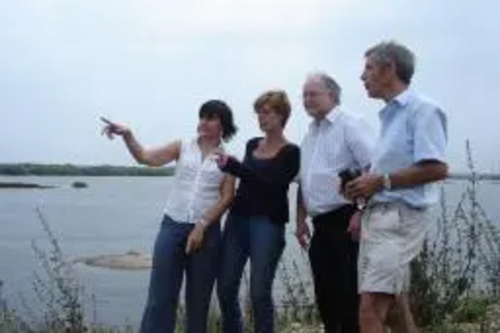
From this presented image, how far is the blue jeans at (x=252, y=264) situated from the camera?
581 cm

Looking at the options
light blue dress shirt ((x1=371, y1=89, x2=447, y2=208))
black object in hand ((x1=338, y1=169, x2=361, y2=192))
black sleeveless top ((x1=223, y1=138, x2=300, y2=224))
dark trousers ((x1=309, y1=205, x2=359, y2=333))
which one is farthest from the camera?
black sleeveless top ((x1=223, y1=138, x2=300, y2=224))

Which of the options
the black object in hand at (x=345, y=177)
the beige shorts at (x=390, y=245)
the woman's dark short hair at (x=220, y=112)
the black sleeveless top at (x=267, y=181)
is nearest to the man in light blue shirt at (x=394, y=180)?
the beige shorts at (x=390, y=245)

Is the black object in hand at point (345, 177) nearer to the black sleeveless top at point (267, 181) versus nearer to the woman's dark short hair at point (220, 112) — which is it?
the black sleeveless top at point (267, 181)

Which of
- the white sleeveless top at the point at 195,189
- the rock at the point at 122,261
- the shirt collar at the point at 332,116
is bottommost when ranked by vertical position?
the rock at the point at 122,261

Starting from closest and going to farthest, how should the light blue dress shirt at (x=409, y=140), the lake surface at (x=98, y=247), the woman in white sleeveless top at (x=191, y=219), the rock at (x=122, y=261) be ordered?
the light blue dress shirt at (x=409, y=140)
the woman in white sleeveless top at (x=191, y=219)
the lake surface at (x=98, y=247)
the rock at (x=122, y=261)

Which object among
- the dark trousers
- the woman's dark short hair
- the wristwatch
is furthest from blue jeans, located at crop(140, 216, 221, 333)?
the wristwatch

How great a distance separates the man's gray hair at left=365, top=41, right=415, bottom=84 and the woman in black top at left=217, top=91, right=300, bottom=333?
122cm

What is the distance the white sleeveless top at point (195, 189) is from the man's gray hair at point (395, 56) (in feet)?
5.26

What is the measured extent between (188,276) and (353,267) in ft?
3.85

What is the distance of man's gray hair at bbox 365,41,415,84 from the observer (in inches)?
185

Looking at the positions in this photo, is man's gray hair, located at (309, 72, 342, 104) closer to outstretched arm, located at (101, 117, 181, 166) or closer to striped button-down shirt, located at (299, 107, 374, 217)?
striped button-down shirt, located at (299, 107, 374, 217)

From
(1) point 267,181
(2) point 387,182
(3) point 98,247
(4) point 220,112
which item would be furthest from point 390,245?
(3) point 98,247

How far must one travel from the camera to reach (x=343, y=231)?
545cm

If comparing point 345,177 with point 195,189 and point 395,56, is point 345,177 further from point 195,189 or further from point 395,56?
point 195,189
